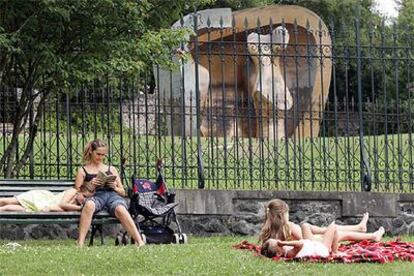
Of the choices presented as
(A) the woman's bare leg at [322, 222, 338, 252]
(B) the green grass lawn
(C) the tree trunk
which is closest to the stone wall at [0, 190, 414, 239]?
(C) the tree trunk

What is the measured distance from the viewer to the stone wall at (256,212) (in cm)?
1294

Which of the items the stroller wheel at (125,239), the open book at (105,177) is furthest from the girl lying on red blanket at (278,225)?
the open book at (105,177)

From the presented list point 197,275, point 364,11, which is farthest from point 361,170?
point 364,11

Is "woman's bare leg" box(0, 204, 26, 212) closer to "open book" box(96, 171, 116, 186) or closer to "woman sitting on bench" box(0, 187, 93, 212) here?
"woman sitting on bench" box(0, 187, 93, 212)

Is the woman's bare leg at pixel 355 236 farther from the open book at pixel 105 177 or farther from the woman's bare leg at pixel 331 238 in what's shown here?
the open book at pixel 105 177

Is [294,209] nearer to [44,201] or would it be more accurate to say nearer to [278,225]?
[44,201]

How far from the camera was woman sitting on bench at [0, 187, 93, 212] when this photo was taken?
11.1m

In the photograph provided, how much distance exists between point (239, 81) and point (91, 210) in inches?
579

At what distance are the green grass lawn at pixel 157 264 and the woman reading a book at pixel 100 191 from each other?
1156mm

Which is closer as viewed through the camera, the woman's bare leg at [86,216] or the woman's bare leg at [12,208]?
the woman's bare leg at [86,216]

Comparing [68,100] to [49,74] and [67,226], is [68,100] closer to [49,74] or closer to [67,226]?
[49,74]

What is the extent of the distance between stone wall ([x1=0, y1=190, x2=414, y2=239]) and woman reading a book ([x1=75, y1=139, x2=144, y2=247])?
1.65 meters

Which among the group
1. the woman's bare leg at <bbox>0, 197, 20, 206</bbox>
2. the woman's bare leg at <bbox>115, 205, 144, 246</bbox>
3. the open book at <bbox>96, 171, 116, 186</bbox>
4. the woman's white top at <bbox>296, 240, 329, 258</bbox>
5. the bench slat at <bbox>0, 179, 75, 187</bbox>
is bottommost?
the woman's white top at <bbox>296, 240, 329, 258</bbox>

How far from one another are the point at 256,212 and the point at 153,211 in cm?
268
